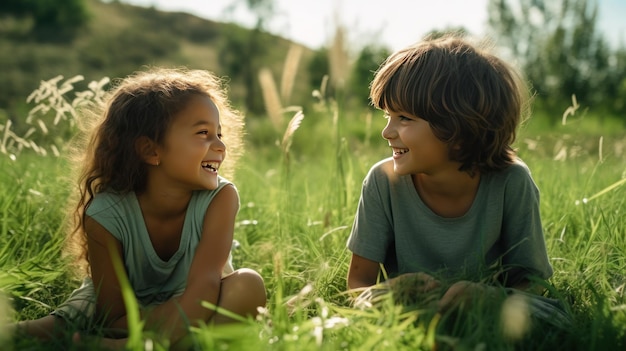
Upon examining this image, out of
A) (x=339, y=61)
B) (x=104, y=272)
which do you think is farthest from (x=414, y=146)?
(x=104, y=272)

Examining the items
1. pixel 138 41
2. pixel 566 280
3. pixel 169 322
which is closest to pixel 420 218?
pixel 566 280

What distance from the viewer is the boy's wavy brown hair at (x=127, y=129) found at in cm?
214

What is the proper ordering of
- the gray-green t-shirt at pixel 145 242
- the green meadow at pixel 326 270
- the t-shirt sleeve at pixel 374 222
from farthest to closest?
the t-shirt sleeve at pixel 374 222 < the gray-green t-shirt at pixel 145 242 < the green meadow at pixel 326 270

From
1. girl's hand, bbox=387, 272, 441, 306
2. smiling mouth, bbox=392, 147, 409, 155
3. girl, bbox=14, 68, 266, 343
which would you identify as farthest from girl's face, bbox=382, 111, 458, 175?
girl, bbox=14, 68, 266, 343

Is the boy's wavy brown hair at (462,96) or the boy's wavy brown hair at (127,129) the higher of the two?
the boy's wavy brown hair at (462,96)

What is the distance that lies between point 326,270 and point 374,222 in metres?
0.24

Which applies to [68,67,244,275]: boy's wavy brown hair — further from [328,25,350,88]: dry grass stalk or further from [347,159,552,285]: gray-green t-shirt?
[347,159,552,285]: gray-green t-shirt

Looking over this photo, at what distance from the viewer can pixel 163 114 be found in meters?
2.13

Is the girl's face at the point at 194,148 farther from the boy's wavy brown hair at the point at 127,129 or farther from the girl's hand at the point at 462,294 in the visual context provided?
the girl's hand at the point at 462,294

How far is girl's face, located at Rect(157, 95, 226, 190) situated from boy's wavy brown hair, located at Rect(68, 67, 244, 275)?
0.11 feet

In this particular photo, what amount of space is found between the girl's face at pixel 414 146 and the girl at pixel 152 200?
55cm

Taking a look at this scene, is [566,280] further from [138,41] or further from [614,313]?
[138,41]

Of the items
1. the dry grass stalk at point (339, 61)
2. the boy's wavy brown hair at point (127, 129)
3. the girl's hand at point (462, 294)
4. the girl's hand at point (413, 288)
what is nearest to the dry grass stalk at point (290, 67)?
the dry grass stalk at point (339, 61)

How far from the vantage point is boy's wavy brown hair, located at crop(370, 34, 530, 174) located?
6.81 feet
